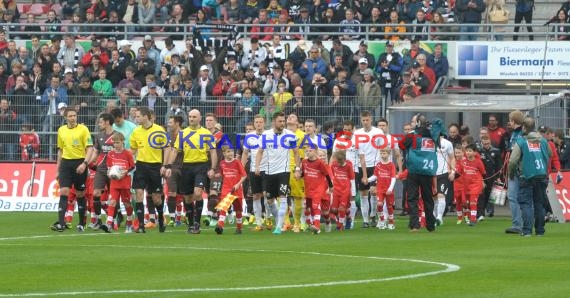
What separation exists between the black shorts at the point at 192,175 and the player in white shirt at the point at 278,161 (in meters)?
0.92

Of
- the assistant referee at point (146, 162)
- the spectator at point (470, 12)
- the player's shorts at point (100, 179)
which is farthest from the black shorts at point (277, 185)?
the spectator at point (470, 12)

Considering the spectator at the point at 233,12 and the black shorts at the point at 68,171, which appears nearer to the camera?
the black shorts at the point at 68,171

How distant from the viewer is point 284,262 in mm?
16719

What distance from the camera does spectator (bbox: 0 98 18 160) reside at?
3247cm

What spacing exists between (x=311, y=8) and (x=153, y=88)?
6962 mm

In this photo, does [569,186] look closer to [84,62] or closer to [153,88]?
[153,88]

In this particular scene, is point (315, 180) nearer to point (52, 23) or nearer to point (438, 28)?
point (438, 28)

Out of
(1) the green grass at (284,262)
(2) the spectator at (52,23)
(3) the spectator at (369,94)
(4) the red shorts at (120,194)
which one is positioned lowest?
(1) the green grass at (284,262)

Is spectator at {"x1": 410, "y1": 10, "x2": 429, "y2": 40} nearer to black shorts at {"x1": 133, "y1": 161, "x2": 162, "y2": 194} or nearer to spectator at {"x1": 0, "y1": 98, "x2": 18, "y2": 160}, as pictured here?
spectator at {"x1": 0, "y1": 98, "x2": 18, "y2": 160}

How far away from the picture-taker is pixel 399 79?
33.8 metres

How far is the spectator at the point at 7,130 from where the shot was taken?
3247cm

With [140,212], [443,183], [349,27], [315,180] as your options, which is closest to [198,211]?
[140,212]

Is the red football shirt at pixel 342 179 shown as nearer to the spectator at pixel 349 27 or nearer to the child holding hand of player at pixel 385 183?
the child holding hand of player at pixel 385 183

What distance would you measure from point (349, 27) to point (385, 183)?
1143cm
